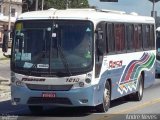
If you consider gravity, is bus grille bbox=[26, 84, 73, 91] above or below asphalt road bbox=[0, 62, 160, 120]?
above

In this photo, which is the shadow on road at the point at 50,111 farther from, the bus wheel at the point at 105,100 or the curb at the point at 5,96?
the curb at the point at 5,96

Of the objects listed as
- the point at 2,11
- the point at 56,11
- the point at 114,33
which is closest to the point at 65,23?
Answer: the point at 56,11

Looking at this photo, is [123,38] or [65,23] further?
[123,38]

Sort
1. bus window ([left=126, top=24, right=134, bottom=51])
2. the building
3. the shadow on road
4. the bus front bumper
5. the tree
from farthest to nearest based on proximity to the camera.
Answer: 1. the tree
2. the building
3. bus window ([left=126, top=24, right=134, bottom=51])
4. the shadow on road
5. the bus front bumper

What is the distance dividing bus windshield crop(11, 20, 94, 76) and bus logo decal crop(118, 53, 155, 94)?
9.55 ft

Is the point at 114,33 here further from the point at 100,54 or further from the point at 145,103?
the point at 145,103

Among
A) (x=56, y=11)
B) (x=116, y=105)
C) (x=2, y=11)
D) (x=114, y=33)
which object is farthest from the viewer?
(x=2, y=11)

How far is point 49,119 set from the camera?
1451cm

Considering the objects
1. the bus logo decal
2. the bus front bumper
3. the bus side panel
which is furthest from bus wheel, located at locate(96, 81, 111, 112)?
the bus logo decal

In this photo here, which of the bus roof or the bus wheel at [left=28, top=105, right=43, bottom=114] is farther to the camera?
the bus wheel at [left=28, top=105, right=43, bottom=114]

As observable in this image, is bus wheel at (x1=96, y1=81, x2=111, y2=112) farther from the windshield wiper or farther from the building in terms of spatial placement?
the building

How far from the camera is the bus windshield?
48.4ft

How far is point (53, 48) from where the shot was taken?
48.9 ft

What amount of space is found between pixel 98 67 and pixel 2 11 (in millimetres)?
82728
